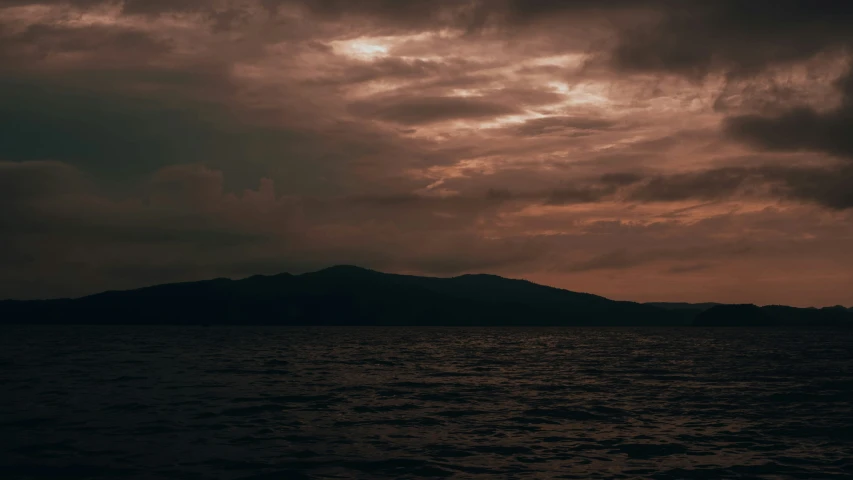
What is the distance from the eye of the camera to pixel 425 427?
26938 millimetres

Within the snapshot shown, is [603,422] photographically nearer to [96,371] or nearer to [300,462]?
[300,462]

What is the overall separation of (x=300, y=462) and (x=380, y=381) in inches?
1016

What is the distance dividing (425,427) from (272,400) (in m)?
11.1

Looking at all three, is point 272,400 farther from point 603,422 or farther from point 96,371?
point 96,371

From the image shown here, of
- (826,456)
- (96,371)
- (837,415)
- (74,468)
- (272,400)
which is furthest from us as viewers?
(96,371)

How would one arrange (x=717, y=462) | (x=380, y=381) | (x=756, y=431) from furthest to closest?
(x=380, y=381), (x=756, y=431), (x=717, y=462)

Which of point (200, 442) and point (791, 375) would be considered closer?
point (200, 442)

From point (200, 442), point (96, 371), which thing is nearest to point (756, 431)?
point (200, 442)

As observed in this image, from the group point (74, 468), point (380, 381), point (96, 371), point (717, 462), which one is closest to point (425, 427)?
point (717, 462)

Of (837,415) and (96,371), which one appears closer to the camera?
(837,415)

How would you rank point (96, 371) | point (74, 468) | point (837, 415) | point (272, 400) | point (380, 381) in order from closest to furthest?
point (74, 468) < point (837, 415) < point (272, 400) < point (380, 381) < point (96, 371)

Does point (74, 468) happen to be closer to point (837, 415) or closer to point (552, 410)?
point (552, 410)

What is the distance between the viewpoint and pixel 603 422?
28.5 metres

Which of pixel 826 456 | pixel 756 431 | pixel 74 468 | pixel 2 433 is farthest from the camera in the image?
pixel 756 431
